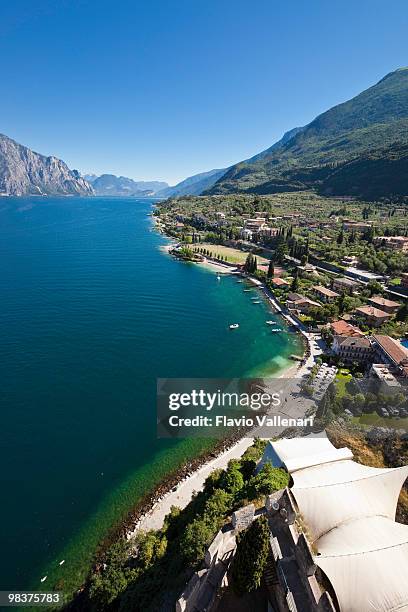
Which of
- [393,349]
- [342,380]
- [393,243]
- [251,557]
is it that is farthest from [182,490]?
[393,243]

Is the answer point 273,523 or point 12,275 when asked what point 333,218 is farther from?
point 273,523

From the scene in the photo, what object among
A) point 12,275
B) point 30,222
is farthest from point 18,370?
point 30,222

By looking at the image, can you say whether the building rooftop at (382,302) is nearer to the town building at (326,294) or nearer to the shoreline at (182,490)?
the town building at (326,294)

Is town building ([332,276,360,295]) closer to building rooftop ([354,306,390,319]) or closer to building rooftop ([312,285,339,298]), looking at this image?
building rooftop ([312,285,339,298])

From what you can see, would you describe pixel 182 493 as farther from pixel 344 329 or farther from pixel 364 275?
pixel 364 275

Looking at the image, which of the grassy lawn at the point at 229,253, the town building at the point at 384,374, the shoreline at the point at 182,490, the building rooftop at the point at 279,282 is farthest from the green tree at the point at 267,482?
the grassy lawn at the point at 229,253

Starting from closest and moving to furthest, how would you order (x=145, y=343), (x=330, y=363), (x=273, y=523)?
(x=273, y=523) → (x=330, y=363) → (x=145, y=343)

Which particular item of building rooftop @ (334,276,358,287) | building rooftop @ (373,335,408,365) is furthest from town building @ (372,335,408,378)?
building rooftop @ (334,276,358,287)
